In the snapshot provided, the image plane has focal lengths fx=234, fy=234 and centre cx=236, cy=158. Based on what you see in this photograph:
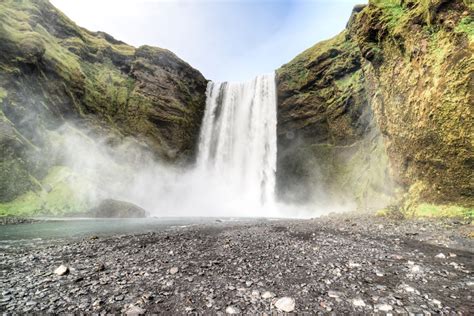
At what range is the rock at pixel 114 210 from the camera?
3275 cm

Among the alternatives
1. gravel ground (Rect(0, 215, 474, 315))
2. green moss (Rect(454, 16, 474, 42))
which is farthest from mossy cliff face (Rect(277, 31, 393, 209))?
gravel ground (Rect(0, 215, 474, 315))

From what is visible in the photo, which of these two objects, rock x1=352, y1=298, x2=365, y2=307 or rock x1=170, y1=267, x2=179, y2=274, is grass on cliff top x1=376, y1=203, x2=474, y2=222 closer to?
rock x1=352, y1=298, x2=365, y2=307

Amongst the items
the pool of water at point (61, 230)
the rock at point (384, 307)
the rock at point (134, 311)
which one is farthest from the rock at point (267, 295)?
the pool of water at point (61, 230)

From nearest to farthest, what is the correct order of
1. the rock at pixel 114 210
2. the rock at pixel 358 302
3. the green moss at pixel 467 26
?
the rock at pixel 358 302 → the green moss at pixel 467 26 → the rock at pixel 114 210

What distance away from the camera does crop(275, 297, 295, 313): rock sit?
4.52 metres

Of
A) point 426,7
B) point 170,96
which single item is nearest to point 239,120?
point 170,96

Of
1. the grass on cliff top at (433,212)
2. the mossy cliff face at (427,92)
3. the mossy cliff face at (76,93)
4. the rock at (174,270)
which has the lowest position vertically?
the rock at (174,270)

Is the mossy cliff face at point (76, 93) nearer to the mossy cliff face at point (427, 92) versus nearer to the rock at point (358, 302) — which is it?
the rock at point (358, 302)

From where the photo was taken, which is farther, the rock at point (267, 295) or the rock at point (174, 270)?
the rock at point (174, 270)

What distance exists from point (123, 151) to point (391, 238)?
4639 centimetres

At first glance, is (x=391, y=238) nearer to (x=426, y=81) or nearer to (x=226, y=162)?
(x=426, y=81)

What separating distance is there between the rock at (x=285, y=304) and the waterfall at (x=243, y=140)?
39.0m

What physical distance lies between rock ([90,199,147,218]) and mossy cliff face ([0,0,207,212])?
859 cm

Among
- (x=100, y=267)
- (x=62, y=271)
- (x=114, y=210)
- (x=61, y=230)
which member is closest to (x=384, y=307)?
(x=100, y=267)
